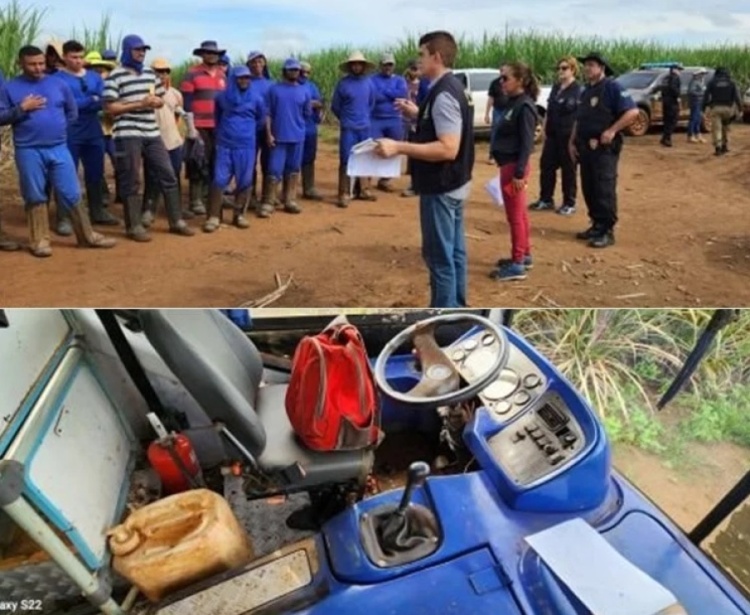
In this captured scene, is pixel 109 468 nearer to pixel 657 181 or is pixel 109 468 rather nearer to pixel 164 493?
pixel 164 493

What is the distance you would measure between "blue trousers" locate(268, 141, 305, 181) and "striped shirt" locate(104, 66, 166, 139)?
2.56 ft

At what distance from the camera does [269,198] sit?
3.89m

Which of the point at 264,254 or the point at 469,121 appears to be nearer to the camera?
the point at 469,121

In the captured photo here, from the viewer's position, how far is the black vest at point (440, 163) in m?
2.09

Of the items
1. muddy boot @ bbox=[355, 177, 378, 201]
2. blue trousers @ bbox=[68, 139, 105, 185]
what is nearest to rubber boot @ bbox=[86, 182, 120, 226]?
blue trousers @ bbox=[68, 139, 105, 185]

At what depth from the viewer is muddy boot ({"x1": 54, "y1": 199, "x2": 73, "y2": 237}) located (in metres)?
2.88

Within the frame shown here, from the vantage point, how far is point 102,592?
112cm

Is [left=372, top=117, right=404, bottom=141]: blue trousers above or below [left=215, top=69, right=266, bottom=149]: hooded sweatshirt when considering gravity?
below

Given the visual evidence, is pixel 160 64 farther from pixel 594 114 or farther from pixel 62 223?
pixel 594 114

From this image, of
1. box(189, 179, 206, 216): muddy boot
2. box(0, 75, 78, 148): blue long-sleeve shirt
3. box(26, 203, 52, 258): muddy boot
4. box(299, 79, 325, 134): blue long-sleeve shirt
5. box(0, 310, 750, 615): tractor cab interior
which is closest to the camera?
box(0, 310, 750, 615): tractor cab interior

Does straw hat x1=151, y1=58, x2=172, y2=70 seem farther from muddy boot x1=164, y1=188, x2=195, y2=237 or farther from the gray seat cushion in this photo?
the gray seat cushion

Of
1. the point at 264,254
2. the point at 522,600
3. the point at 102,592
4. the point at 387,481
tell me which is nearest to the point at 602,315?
the point at 387,481

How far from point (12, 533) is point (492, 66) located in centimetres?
152

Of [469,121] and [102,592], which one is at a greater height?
[469,121]
